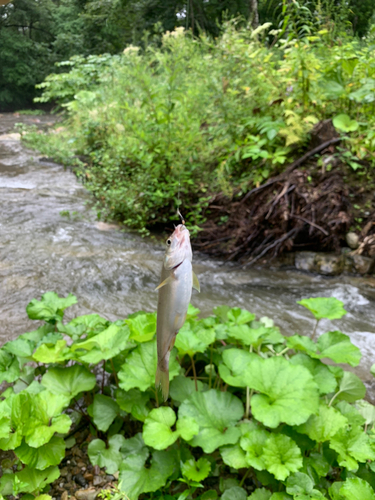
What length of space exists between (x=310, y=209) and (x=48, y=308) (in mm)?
3316

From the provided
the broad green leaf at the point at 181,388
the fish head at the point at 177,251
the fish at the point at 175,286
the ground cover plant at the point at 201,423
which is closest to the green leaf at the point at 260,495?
the ground cover plant at the point at 201,423

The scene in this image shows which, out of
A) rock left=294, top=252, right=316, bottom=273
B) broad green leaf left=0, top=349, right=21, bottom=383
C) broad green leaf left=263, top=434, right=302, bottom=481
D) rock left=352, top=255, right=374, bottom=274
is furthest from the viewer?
rock left=294, top=252, right=316, bottom=273

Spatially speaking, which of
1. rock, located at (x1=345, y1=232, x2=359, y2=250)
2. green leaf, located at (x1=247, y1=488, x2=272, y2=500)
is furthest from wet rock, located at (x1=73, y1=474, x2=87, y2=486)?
rock, located at (x1=345, y1=232, x2=359, y2=250)

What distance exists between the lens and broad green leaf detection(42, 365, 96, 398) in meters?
1.85

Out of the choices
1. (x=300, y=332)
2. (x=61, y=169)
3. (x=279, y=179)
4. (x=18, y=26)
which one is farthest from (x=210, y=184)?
(x=61, y=169)

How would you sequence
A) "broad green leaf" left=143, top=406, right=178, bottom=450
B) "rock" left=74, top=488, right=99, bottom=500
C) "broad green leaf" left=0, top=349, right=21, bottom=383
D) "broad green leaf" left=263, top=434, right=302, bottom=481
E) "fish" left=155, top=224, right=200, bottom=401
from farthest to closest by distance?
"broad green leaf" left=0, top=349, right=21, bottom=383
"rock" left=74, top=488, right=99, bottom=500
"broad green leaf" left=143, top=406, right=178, bottom=450
"broad green leaf" left=263, top=434, right=302, bottom=481
"fish" left=155, top=224, right=200, bottom=401

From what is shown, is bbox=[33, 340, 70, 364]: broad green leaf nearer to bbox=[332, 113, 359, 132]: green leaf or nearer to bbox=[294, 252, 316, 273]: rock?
bbox=[294, 252, 316, 273]: rock

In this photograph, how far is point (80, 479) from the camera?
5.84 ft

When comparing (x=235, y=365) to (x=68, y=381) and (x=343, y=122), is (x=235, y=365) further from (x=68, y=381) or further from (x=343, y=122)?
(x=343, y=122)

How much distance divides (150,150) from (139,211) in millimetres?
934

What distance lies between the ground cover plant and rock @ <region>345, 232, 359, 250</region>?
2.41 metres

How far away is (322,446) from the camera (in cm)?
169

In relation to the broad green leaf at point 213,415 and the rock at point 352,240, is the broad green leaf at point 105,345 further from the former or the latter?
the rock at point 352,240

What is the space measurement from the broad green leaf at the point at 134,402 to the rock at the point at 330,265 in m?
3.08
